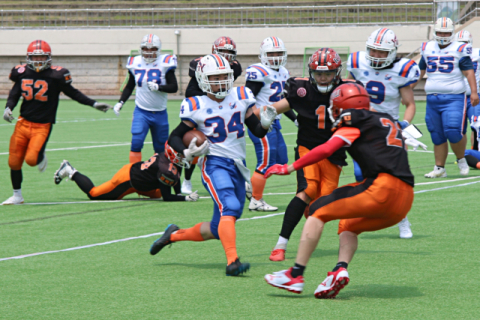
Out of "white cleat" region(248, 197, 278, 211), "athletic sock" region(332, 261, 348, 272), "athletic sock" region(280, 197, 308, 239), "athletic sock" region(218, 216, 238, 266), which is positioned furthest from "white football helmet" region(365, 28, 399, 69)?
"athletic sock" region(332, 261, 348, 272)

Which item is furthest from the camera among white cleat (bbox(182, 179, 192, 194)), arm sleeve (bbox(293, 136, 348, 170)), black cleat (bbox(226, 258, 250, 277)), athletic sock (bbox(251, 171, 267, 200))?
white cleat (bbox(182, 179, 192, 194))

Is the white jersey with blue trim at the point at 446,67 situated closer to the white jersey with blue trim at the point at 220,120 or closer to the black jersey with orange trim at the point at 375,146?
the white jersey with blue trim at the point at 220,120

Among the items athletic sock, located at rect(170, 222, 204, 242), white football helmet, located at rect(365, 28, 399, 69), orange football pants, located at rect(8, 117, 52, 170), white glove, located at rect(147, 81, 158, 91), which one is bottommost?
athletic sock, located at rect(170, 222, 204, 242)

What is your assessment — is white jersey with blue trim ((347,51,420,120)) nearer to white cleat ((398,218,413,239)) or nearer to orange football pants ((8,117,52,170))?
white cleat ((398,218,413,239))

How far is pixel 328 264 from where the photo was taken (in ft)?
17.8

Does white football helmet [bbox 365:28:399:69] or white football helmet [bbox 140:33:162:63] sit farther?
white football helmet [bbox 140:33:162:63]

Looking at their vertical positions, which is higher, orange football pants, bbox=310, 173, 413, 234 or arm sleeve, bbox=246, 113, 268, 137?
arm sleeve, bbox=246, 113, 268, 137

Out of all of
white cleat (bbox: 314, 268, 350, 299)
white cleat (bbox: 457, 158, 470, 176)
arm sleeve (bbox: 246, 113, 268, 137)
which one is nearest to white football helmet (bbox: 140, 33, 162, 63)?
white cleat (bbox: 457, 158, 470, 176)

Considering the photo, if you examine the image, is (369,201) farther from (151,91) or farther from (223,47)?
(151,91)

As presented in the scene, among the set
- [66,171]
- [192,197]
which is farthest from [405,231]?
[66,171]

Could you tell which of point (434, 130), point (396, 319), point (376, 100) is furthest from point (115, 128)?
point (396, 319)

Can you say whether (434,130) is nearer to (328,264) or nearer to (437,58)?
(437,58)

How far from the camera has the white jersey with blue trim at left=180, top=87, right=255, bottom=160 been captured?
215 inches

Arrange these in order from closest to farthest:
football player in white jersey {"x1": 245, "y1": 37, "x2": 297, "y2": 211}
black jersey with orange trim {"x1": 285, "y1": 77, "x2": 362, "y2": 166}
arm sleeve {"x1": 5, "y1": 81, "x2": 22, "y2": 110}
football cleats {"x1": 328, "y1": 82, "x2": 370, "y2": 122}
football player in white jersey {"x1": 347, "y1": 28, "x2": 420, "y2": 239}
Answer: football cleats {"x1": 328, "y1": 82, "x2": 370, "y2": 122}, black jersey with orange trim {"x1": 285, "y1": 77, "x2": 362, "y2": 166}, football player in white jersey {"x1": 347, "y1": 28, "x2": 420, "y2": 239}, football player in white jersey {"x1": 245, "y1": 37, "x2": 297, "y2": 211}, arm sleeve {"x1": 5, "y1": 81, "x2": 22, "y2": 110}
